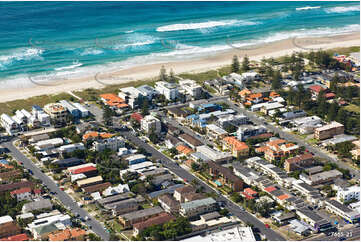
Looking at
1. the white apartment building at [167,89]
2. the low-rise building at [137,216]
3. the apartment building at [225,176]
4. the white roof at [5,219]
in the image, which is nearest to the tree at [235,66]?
the white apartment building at [167,89]

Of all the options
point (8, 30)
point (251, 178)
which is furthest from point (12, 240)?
point (8, 30)

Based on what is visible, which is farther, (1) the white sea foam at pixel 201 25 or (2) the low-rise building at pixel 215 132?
(1) the white sea foam at pixel 201 25

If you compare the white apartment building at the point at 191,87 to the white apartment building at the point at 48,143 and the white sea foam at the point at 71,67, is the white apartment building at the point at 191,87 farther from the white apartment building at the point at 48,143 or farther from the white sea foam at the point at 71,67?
the white apartment building at the point at 48,143

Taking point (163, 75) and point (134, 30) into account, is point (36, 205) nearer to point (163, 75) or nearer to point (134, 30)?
point (163, 75)

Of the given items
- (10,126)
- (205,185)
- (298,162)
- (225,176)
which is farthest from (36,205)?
(298,162)

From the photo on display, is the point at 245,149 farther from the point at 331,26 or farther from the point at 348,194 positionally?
the point at 331,26

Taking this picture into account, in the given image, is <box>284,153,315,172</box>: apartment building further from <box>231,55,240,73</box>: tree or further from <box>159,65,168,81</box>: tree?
<box>231,55,240,73</box>: tree
